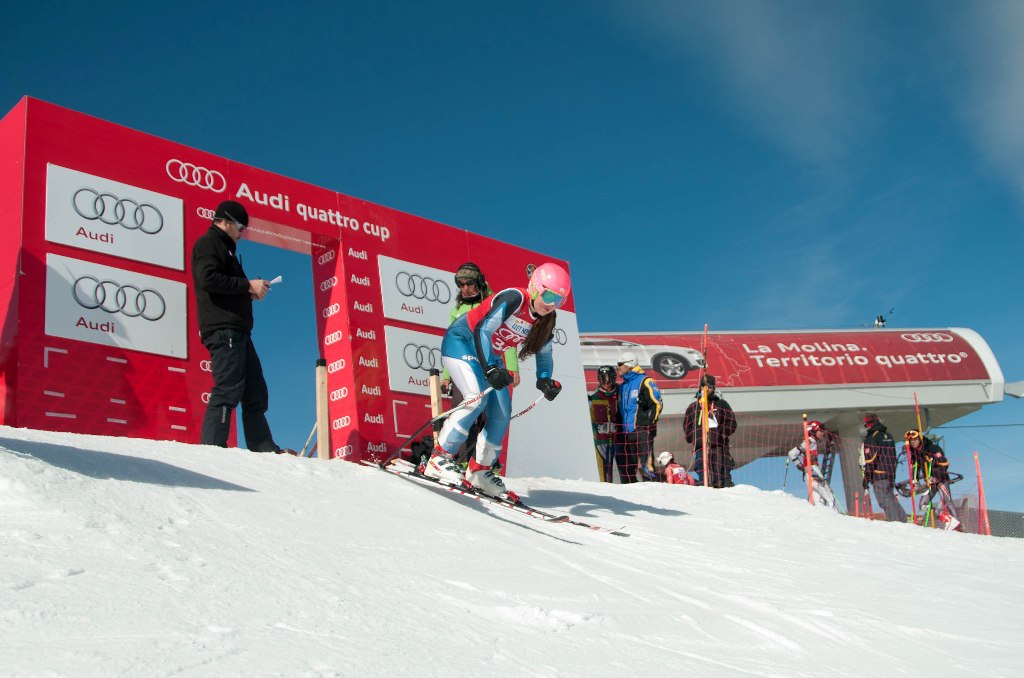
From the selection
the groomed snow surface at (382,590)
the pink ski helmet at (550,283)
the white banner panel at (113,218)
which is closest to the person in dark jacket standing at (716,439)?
the groomed snow surface at (382,590)

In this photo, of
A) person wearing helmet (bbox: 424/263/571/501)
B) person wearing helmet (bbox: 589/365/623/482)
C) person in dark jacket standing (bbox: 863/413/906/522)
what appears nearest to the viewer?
person wearing helmet (bbox: 424/263/571/501)

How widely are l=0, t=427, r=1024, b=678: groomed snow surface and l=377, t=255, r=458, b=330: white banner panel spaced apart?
349cm

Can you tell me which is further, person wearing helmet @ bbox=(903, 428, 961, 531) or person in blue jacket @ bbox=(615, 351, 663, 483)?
person wearing helmet @ bbox=(903, 428, 961, 531)

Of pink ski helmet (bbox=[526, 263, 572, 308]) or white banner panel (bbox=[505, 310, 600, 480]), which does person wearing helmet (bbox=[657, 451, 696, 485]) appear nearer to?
white banner panel (bbox=[505, 310, 600, 480])

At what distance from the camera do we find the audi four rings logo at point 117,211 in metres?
7.41

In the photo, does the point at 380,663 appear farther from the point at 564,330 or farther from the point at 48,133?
the point at 564,330

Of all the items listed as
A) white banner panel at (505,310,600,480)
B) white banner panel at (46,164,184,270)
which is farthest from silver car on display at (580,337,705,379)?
white banner panel at (46,164,184,270)

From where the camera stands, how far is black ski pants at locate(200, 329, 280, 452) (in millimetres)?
6457

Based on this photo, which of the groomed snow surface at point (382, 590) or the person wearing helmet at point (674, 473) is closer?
the groomed snow surface at point (382, 590)

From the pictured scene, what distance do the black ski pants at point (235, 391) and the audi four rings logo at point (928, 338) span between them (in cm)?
2141

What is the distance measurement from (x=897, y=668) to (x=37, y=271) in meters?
6.29

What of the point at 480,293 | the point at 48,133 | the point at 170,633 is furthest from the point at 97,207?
the point at 170,633

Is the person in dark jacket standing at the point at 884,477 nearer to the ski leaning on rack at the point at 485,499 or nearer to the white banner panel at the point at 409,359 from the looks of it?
the white banner panel at the point at 409,359

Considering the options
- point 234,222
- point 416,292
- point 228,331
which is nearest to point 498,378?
point 228,331
